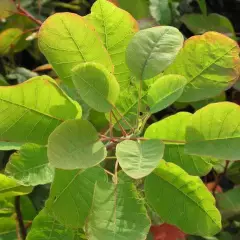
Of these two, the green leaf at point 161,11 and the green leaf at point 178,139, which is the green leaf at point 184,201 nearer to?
the green leaf at point 178,139

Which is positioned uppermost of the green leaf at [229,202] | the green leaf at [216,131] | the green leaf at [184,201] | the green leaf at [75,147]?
the green leaf at [75,147]

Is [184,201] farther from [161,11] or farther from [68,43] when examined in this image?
[161,11]

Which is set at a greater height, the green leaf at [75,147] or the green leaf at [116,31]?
the green leaf at [116,31]

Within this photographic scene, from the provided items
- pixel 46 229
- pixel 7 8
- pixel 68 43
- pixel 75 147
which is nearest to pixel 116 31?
pixel 68 43

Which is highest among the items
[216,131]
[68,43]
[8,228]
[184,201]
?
[68,43]

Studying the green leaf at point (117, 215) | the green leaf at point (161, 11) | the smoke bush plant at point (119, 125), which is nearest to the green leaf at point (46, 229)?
the smoke bush plant at point (119, 125)

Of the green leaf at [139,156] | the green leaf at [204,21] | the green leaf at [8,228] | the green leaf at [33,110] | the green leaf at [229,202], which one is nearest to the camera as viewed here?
the green leaf at [139,156]
